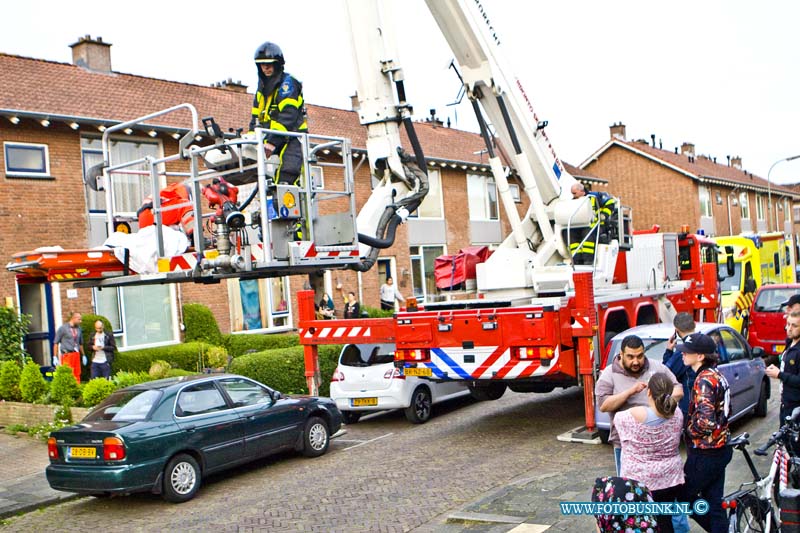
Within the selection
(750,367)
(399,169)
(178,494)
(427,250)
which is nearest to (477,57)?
(399,169)

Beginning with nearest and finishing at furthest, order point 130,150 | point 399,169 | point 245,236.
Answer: point 245,236
point 399,169
point 130,150

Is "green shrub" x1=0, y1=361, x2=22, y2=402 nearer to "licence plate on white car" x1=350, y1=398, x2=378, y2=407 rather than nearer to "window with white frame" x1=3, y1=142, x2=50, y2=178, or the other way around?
"window with white frame" x1=3, y1=142, x2=50, y2=178

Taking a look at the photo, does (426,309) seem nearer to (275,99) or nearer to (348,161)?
(348,161)

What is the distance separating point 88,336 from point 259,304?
5.83 metres

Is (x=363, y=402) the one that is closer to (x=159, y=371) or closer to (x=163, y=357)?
(x=159, y=371)

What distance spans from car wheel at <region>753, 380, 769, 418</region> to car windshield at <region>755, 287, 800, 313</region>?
5.36 meters

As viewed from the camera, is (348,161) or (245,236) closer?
(245,236)

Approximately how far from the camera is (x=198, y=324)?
63.6 feet

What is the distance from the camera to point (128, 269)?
732 centimetres

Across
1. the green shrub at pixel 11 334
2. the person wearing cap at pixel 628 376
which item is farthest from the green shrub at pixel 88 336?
the person wearing cap at pixel 628 376

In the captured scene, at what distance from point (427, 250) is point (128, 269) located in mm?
20656

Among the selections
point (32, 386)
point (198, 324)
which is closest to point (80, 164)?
point (198, 324)

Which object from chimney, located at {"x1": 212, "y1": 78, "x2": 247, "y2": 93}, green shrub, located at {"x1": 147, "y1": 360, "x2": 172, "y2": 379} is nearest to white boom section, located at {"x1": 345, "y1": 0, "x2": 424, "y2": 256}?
green shrub, located at {"x1": 147, "y1": 360, "x2": 172, "y2": 379}
